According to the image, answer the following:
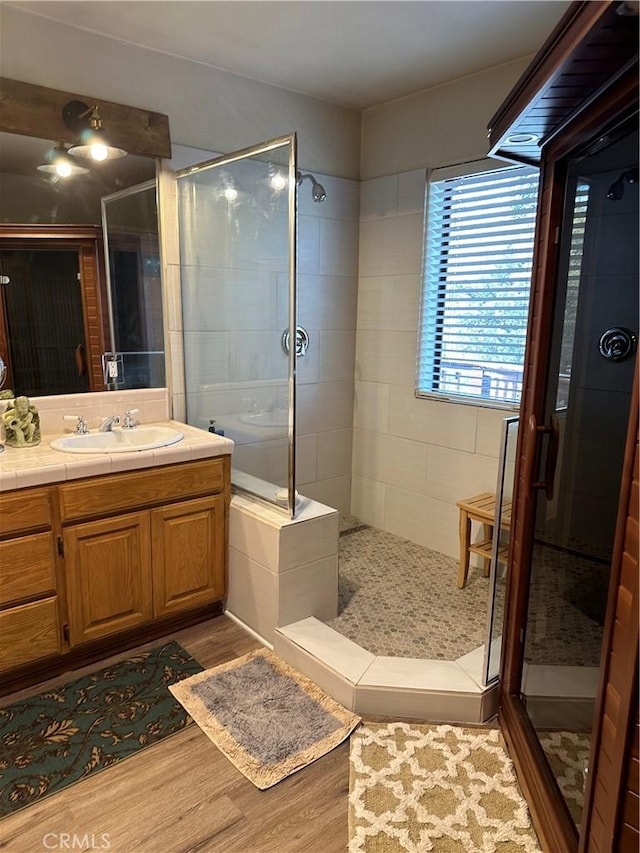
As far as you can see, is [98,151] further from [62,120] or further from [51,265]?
[51,265]

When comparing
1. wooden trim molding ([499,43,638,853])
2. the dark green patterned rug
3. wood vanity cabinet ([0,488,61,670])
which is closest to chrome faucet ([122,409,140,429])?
wood vanity cabinet ([0,488,61,670])

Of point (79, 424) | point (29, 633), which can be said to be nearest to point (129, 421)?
point (79, 424)

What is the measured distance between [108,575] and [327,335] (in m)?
1.98

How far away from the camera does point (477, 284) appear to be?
308 centimetres

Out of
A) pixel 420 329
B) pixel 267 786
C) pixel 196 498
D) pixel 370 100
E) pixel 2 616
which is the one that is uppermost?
pixel 370 100

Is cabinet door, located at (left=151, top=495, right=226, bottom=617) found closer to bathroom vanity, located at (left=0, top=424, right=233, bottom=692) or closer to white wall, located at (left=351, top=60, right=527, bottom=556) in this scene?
bathroom vanity, located at (left=0, top=424, right=233, bottom=692)

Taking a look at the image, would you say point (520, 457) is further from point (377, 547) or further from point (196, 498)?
point (377, 547)

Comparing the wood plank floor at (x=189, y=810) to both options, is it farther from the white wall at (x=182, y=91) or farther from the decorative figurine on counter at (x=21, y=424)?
the white wall at (x=182, y=91)

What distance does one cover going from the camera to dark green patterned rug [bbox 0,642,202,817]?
185 centimetres

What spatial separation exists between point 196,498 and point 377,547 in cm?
136

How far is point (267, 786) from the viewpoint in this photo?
5.99 feet

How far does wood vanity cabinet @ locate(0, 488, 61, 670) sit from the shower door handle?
1.76 m

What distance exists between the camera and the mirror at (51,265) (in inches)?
96.3

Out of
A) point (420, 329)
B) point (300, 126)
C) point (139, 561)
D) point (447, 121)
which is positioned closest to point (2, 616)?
point (139, 561)
